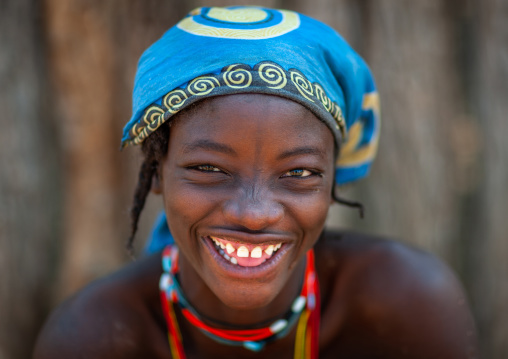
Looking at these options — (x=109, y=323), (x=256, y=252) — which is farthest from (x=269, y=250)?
(x=109, y=323)

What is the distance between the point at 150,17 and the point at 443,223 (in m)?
1.84

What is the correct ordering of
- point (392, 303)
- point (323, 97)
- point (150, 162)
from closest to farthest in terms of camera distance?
point (323, 97)
point (150, 162)
point (392, 303)

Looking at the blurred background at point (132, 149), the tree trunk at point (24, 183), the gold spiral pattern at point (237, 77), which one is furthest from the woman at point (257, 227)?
the tree trunk at point (24, 183)

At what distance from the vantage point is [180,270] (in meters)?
1.96

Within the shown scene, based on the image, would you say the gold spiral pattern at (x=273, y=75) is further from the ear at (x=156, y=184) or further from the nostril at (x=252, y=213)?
the ear at (x=156, y=184)

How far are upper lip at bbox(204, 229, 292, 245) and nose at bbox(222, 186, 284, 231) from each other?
0.02 metres

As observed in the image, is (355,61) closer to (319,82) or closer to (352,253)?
(319,82)

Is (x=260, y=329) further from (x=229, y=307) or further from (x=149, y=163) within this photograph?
(x=149, y=163)

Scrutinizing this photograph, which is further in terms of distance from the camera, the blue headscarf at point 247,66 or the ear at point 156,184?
the ear at point 156,184

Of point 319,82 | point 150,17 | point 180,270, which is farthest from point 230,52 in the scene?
point 150,17

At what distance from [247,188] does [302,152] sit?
0.18 meters

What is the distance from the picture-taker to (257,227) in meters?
1.45

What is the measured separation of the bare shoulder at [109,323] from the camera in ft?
6.19

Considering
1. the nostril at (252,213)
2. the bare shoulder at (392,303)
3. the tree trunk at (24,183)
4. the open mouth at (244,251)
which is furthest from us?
the tree trunk at (24,183)
